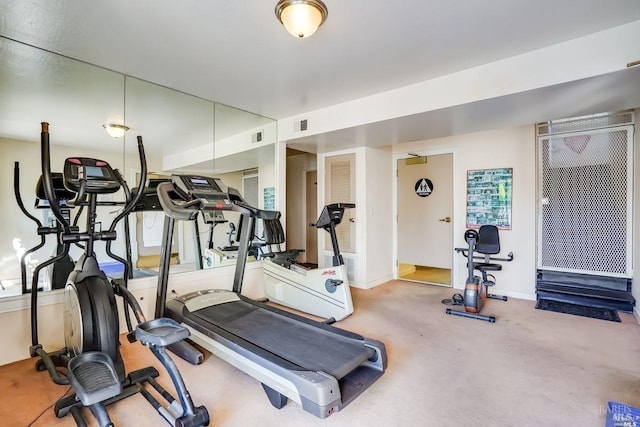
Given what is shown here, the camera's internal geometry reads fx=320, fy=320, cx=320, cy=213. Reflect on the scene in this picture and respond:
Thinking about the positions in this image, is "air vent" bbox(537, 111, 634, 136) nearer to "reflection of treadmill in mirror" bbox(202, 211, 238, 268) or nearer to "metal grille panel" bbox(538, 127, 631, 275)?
"metal grille panel" bbox(538, 127, 631, 275)

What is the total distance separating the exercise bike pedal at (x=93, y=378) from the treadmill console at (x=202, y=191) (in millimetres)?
1159

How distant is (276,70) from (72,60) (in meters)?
1.69

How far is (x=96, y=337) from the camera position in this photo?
197 centimetres

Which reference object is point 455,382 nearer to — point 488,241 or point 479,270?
point 479,270

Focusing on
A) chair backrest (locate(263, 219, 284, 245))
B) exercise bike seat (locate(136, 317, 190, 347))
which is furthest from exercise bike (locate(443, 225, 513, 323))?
exercise bike seat (locate(136, 317, 190, 347))

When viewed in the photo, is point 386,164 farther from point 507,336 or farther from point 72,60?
point 72,60

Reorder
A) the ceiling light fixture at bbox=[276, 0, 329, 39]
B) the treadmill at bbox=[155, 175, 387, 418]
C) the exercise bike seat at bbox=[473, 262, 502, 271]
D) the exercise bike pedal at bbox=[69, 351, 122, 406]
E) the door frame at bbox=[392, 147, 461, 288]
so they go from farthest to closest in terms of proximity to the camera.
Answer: the door frame at bbox=[392, 147, 461, 288], the exercise bike seat at bbox=[473, 262, 502, 271], the ceiling light fixture at bbox=[276, 0, 329, 39], the treadmill at bbox=[155, 175, 387, 418], the exercise bike pedal at bbox=[69, 351, 122, 406]

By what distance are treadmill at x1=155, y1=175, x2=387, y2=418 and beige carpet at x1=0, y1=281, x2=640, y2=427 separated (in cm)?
16

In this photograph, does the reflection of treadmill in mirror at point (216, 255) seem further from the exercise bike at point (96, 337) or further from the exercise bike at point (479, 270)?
the exercise bike at point (479, 270)

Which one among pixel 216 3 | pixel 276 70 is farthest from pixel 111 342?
pixel 276 70

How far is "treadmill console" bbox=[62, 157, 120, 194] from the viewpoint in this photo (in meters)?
2.13

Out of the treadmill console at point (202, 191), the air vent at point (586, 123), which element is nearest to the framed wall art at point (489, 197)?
the air vent at point (586, 123)

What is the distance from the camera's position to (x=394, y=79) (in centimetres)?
303

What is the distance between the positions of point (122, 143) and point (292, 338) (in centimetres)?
254
